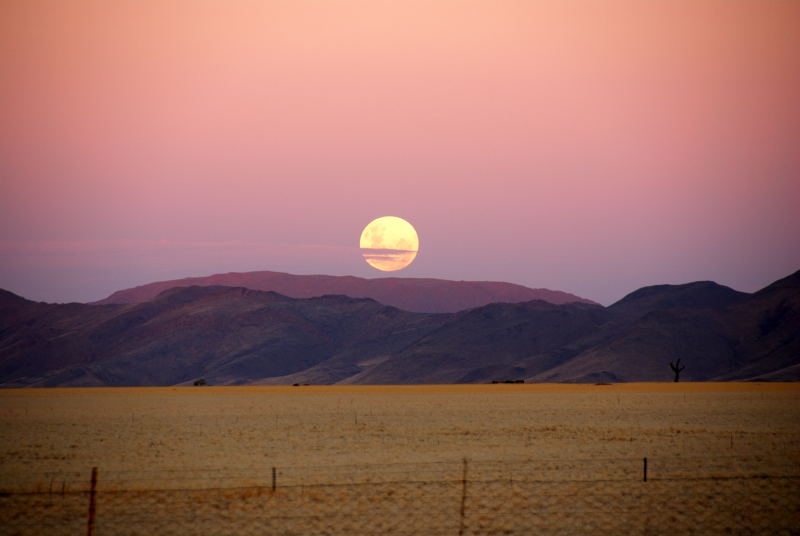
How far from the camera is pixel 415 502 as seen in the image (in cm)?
2042

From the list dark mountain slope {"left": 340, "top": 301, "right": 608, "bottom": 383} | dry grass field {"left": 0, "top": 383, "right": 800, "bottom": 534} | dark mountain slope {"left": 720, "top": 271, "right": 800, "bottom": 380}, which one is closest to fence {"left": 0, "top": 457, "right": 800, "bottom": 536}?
dry grass field {"left": 0, "top": 383, "right": 800, "bottom": 534}

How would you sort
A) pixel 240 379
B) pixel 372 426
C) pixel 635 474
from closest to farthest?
1. pixel 635 474
2. pixel 372 426
3. pixel 240 379

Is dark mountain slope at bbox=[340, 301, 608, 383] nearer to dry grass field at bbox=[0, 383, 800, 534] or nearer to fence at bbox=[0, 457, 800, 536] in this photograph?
dry grass field at bbox=[0, 383, 800, 534]

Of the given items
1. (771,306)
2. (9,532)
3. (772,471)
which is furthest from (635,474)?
(771,306)

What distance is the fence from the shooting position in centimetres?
1823

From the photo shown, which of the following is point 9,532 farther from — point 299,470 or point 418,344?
point 418,344

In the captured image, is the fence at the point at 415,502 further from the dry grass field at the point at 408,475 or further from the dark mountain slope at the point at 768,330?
the dark mountain slope at the point at 768,330

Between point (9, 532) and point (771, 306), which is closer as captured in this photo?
point (9, 532)

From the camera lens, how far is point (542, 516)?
63.0ft

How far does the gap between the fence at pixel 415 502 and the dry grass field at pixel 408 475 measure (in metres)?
0.05

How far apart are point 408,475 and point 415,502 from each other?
395cm

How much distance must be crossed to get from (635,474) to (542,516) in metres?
6.15

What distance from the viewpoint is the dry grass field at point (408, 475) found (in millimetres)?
18703

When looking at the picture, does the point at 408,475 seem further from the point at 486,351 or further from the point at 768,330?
the point at 486,351
